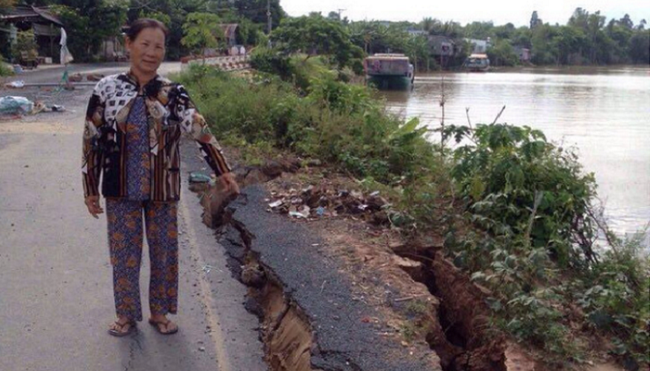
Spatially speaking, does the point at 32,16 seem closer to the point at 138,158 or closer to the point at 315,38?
the point at 315,38

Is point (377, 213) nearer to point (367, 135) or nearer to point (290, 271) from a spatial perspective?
point (290, 271)

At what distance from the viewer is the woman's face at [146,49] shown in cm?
397

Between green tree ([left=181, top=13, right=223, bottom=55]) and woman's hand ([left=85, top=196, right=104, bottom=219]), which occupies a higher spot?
green tree ([left=181, top=13, right=223, bottom=55])

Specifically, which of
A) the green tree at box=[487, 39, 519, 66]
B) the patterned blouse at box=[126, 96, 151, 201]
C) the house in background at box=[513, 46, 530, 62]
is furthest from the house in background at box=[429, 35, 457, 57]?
the patterned blouse at box=[126, 96, 151, 201]

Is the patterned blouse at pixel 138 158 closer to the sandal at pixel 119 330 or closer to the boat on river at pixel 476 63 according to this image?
the sandal at pixel 119 330

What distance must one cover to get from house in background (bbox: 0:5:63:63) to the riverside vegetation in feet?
117

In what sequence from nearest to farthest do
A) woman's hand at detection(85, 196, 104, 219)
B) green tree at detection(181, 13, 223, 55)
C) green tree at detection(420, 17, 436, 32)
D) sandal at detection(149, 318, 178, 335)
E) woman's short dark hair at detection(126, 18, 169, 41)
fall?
woman's short dark hair at detection(126, 18, 169, 41) → woman's hand at detection(85, 196, 104, 219) → sandal at detection(149, 318, 178, 335) → green tree at detection(181, 13, 223, 55) → green tree at detection(420, 17, 436, 32)

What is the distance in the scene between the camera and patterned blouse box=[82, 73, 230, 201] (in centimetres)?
402

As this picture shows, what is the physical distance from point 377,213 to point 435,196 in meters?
0.56

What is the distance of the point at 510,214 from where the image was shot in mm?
5922

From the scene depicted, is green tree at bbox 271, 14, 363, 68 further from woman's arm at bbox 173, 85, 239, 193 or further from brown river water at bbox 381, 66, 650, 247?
woman's arm at bbox 173, 85, 239, 193

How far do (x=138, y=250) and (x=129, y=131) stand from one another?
70 cm

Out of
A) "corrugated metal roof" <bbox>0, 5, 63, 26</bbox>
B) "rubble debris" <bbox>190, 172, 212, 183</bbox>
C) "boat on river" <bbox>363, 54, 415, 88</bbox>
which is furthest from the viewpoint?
"boat on river" <bbox>363, 54, 415, 88</bbox>

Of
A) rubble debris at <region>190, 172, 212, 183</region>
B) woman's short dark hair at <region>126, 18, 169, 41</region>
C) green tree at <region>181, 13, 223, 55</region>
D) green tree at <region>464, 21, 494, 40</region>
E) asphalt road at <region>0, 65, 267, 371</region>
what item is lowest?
asphalt road at <region>0, 65, 267, 371</region>
